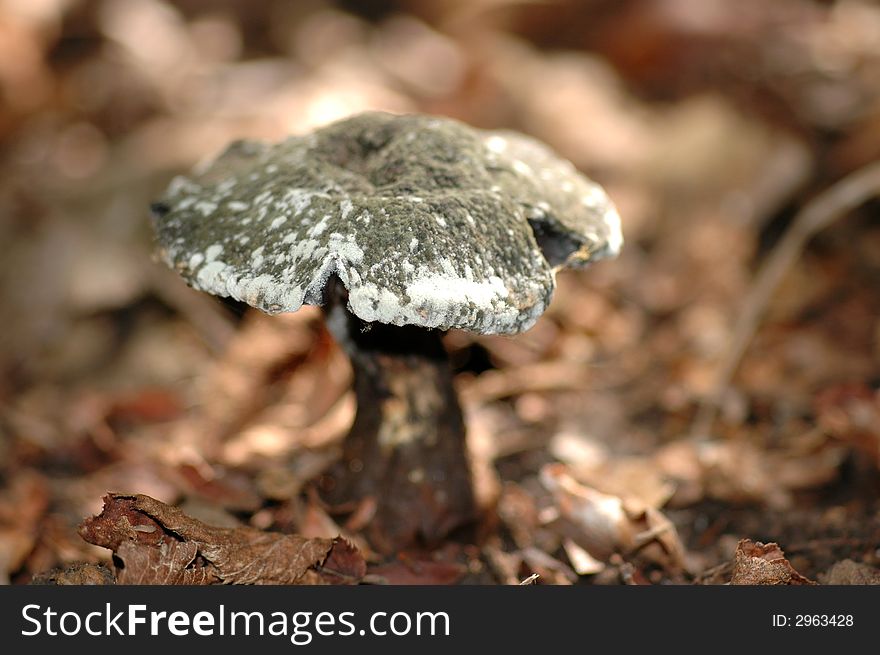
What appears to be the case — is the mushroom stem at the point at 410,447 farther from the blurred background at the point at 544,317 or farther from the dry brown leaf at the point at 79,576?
the dry brown leaf at the point at 79,576

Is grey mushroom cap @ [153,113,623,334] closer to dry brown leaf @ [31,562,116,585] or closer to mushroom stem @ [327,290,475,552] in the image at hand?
mushroom stem @ [327,290,475,552]

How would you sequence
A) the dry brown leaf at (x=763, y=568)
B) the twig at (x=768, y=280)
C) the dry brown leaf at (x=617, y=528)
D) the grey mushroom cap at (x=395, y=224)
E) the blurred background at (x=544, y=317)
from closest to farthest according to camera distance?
the grey mushroom cap at (x=395, y=224) → the dry brown leaf at (x=763, y=568) → the dry brown leaf at (x=617, y=528) → the blurred background at (x=544, y=317) → the twig at (x=768, y=280)

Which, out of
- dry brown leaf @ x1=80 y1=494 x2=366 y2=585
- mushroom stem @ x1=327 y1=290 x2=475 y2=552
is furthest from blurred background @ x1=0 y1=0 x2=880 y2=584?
dry brown leaf @ x1=80 y1=494 x2=366 y2=585

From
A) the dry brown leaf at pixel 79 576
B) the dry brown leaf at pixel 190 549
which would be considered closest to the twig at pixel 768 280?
the dry brown leaf at pixel 190 549

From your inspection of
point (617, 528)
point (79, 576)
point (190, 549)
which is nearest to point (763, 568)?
point (617, 528)

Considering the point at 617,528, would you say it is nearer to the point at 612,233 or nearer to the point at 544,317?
the point at 612,233

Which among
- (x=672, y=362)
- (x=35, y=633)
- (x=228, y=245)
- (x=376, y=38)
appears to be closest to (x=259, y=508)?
(x=35, y=633)
